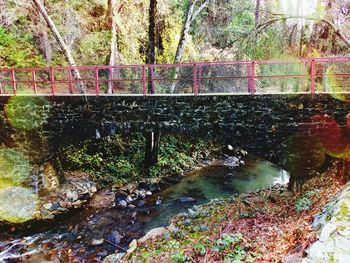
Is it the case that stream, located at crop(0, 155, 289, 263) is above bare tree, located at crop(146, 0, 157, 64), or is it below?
below

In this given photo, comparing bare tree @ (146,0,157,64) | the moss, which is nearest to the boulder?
bare tree @ (146,0,157,64)

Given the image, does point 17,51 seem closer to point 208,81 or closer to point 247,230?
point 208,81

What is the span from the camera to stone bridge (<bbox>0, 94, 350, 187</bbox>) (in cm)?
731

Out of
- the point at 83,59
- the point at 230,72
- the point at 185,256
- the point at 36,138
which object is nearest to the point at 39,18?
the point at 83,59

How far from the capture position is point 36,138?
899 cm

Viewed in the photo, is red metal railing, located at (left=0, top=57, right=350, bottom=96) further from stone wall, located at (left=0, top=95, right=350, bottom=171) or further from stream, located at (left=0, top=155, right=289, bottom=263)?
stream, located at (left=0, top=155, right=289, bottom=263)

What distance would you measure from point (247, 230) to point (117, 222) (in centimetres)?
426

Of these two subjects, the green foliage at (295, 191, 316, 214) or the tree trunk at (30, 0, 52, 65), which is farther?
the tree trunk at (30, 0, 52, 65)

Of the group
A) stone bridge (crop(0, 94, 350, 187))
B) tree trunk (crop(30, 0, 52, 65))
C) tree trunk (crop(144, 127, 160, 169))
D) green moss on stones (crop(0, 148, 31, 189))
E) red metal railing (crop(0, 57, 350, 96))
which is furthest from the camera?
tree trunk (crop(30, 0, 52, 65))

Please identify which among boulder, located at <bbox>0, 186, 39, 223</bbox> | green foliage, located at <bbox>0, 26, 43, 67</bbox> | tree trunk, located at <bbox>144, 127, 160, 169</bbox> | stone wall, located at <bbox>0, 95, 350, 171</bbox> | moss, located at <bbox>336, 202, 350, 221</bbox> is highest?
green foliage, located at <bbox>0, 26, 43, 67</bbox>

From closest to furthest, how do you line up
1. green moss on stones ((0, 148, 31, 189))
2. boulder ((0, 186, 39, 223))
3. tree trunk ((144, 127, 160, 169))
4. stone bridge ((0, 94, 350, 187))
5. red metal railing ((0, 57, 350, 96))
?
1. stone bridge ((0, 94, 350, 187))
2. boulder ((0, 186, 39, 223))
3. green moss on stones ((0, 148, 31, 189))
4. red metal railing ((0, 57, 350, 96))
5. tree trunk ((144, 127, 160, 169))

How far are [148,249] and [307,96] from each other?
4.86m

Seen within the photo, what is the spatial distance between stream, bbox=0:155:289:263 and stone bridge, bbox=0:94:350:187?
87.7 inches

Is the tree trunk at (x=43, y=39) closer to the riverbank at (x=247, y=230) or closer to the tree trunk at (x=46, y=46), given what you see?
the tree trunk at (x=46, y=46)
